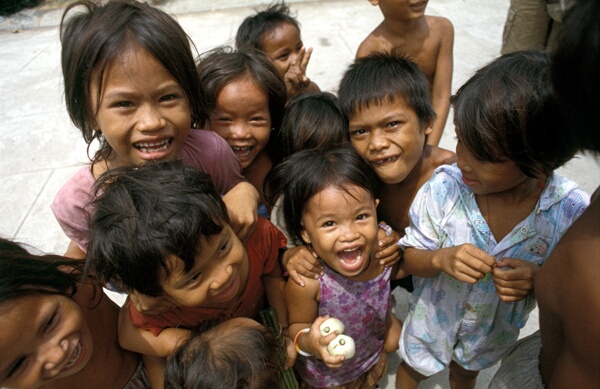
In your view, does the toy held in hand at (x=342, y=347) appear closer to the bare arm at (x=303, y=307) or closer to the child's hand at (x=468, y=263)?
the bare arm at (x=303, y=307)

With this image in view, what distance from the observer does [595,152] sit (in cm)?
77

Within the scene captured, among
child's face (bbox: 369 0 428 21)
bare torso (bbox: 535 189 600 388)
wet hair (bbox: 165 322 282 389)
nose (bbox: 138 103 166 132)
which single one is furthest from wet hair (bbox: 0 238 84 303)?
child's face (bbox: 369 0 428 21)

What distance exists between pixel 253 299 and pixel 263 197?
1.98ft

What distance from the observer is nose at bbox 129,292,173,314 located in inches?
47.9

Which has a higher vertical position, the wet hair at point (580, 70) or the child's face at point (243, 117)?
the wet hair at point (580, 70)

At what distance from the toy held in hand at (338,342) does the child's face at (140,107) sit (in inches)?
33.1

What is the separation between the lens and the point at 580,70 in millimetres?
684

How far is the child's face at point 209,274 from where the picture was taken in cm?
117

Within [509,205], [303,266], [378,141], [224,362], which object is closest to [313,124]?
[378,141]

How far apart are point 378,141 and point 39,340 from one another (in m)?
1.33

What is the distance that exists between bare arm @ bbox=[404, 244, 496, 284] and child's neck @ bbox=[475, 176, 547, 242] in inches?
7.6

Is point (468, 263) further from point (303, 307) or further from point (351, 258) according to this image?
point (303, 307)

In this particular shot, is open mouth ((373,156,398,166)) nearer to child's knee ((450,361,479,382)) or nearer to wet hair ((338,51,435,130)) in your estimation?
wet hair ((338,51,435,130))

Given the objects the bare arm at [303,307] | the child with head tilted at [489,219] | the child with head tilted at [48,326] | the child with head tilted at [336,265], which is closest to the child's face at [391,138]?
the child with head tilted at [336,265]
